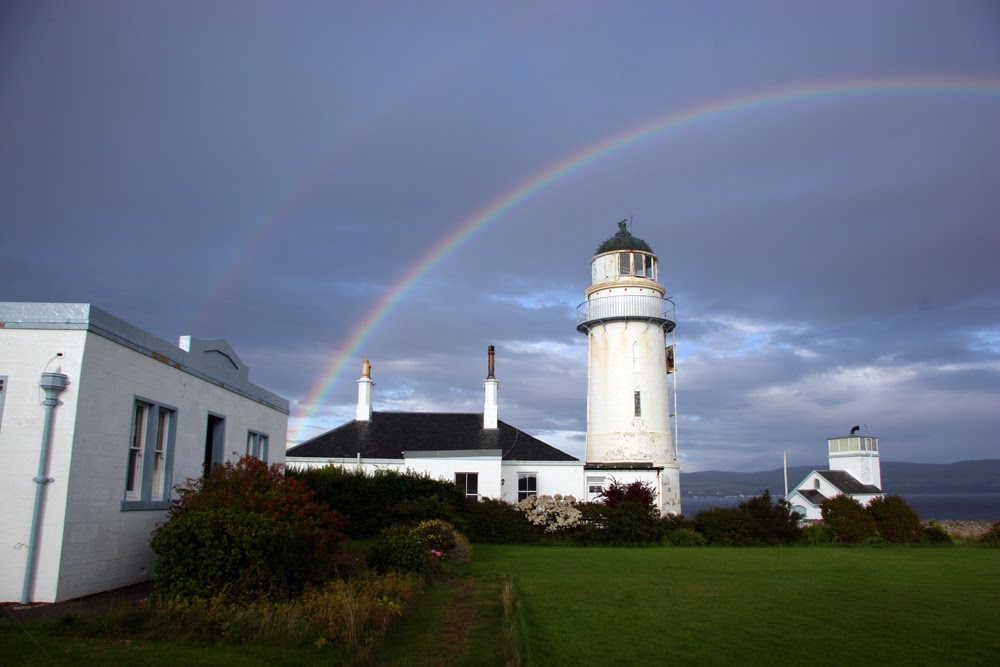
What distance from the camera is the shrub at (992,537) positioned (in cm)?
2706

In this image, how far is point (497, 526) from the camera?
25688mm

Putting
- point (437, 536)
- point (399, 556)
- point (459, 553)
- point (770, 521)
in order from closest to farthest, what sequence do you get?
point (399, 556)
point (437, 536)
point (459, 553)
point (770, 521)

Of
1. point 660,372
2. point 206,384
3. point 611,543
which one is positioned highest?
point 660,372

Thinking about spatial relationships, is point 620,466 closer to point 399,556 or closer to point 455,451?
point 455,451

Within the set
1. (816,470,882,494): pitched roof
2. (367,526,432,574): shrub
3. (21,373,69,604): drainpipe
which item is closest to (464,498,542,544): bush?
(367,526,432,574): shrub

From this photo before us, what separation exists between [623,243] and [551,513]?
53.1 ft

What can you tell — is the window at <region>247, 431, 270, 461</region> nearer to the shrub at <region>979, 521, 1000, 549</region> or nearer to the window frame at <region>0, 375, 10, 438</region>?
the window frame at <region>0, 375, 10, 438</region>

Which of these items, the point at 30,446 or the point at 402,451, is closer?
the point at 30,446

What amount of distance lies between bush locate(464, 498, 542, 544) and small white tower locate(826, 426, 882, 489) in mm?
36865

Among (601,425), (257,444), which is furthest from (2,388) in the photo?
(601,425)

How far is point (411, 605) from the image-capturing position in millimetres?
11539

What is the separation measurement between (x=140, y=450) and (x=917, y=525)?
2712cm

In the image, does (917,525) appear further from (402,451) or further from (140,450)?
(140,450)

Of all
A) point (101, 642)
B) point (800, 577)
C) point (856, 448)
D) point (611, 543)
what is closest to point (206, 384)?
point (101, 642)
